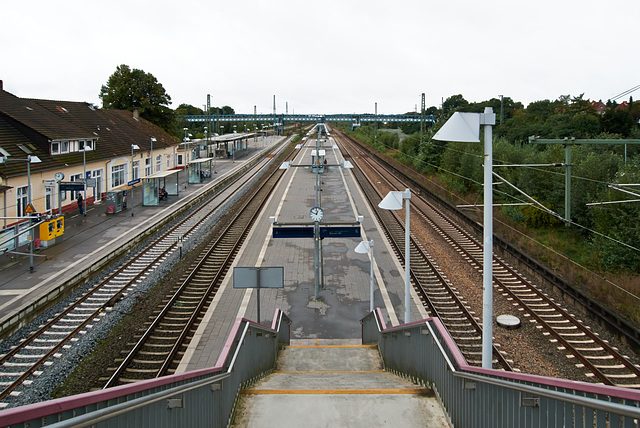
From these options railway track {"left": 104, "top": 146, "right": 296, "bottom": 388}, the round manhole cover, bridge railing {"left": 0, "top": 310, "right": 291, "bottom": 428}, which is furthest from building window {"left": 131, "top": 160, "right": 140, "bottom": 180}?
bridge railing {"left": 0, "top": 310, "right": 291, "bottom": 428}

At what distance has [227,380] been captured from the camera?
577 cm

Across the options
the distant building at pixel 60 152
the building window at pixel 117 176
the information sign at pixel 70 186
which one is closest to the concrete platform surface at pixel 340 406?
the distant building at pixel 60 152

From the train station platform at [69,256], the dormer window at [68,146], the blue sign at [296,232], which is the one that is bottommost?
the train station platform at [69,256]

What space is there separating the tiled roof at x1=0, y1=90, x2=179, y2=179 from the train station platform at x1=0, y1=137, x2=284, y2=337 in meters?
3.49

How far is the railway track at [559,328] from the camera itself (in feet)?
34.5

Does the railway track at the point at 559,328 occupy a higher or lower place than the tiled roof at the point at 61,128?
lower

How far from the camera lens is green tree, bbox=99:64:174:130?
2130 inches

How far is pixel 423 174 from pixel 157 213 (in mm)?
24278

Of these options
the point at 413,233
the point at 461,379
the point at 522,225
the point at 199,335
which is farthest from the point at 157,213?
the point at 461,379

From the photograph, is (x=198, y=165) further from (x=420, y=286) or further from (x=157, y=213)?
(x=420, y=286)

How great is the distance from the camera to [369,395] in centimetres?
617

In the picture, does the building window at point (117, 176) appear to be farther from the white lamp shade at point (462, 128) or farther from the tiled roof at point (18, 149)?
the white lamp shade at point (462, 128)

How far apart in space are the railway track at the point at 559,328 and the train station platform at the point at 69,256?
11278 millimetres

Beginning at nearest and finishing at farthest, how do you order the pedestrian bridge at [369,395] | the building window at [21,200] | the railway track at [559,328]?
the pedestrian bridge at [369,395] < the railway track at [559,328] < the building window at [21,200]
